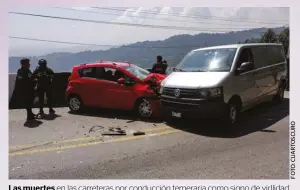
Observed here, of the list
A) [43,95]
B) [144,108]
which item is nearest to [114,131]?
[144,108]

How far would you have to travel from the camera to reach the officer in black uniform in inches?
187

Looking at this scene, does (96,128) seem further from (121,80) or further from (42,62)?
(42,62)

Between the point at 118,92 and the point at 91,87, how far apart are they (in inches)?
21.6

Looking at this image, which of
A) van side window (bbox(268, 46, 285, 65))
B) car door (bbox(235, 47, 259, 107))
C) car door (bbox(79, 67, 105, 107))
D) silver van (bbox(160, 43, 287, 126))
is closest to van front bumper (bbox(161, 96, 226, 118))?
silver van (bbox(160, 43, 287, 126))

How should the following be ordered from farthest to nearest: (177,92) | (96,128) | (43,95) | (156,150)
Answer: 1. (43,95)
2. (96,128)
3. (177,92)
4. (156,150)

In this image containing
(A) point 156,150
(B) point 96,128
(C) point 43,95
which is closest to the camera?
(A) point 156,150

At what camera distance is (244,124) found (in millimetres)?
4797

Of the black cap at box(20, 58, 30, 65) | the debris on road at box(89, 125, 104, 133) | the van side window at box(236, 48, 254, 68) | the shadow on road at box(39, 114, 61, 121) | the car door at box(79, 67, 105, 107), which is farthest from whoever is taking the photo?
the car door at box(79, 67, 105, 107)

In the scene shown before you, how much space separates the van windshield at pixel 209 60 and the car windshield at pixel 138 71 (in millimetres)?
699

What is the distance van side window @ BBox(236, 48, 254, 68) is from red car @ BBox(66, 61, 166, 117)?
132 cm

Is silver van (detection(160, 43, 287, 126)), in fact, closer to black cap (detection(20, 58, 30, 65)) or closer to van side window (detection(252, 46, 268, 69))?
van side window (detection(252, 46, 268, 69))

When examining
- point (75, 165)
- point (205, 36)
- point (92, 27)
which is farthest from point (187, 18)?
point (75, 165)

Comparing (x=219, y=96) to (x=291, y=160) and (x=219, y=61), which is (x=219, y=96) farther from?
(x=291, y=160)

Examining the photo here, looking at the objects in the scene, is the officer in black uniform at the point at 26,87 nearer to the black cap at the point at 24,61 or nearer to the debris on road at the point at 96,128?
the black cap at the point at 24,61
